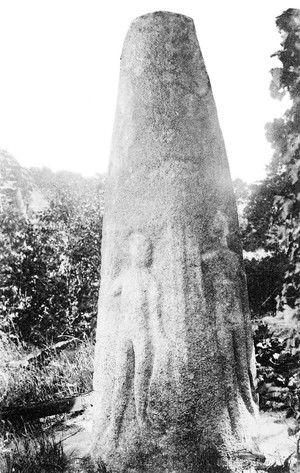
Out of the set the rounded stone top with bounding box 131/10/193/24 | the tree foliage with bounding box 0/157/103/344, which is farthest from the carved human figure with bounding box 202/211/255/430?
the tree foliage with bounding box 0/157/103/344

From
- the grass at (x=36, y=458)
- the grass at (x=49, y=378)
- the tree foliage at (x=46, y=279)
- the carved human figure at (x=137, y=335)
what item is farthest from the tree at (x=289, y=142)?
the tree foliage at (x=46, y=279)

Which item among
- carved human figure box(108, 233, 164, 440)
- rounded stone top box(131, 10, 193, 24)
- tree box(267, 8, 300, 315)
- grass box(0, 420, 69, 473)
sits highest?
rounded stone top box(131, 10, 193, 24)

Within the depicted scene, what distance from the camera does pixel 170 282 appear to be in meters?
2.58

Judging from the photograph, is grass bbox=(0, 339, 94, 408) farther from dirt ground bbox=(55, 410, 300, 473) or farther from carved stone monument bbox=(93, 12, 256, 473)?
carved stone monument bbox=(93, 12, 256, 473)

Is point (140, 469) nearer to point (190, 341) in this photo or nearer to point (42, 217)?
point (190, 341)

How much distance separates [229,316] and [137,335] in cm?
56

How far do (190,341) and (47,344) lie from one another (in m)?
3.47

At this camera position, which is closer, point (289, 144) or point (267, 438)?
point (289, 144)

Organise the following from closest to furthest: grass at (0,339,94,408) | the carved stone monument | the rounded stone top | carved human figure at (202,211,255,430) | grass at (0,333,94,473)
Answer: the carved stone monument
carved human figure at (202,211,255,430)
the rounded stone top
grass at (0,333,94,473)
grass at (0,339,94,408)

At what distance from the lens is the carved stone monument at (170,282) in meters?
2.46

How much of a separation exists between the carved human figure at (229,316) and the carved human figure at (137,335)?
34 cm

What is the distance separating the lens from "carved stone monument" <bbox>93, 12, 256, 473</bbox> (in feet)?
8.09

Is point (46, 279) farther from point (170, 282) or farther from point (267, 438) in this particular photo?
point (267, 438)

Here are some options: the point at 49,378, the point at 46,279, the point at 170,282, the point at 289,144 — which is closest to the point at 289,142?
the point at 289,144
